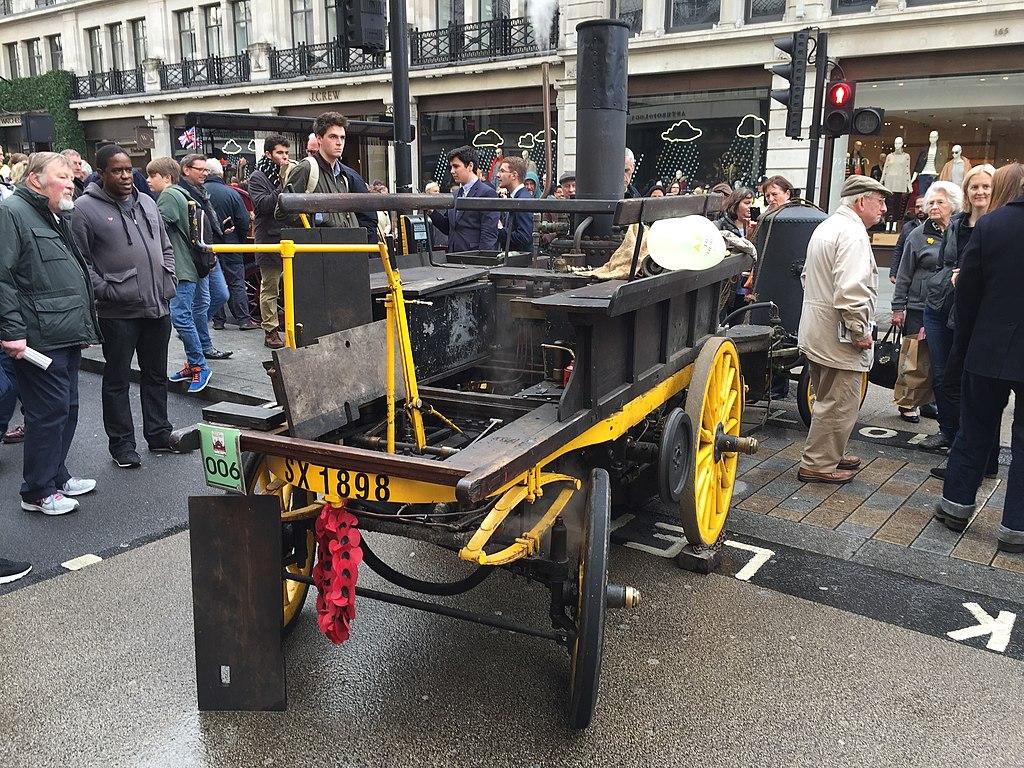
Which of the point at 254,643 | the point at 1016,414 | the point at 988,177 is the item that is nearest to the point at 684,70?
the point at 988,177

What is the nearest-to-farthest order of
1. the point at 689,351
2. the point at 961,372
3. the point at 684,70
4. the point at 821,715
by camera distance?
1. the point at 821,715
2. the point at 689,351
3. the point at 961,372
4. the point at 684,70

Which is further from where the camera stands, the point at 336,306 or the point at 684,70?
the point at 684,70

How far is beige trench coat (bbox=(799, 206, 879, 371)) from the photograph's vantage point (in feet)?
16.3

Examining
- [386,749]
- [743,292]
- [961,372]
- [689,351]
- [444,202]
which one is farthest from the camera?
[743,292]

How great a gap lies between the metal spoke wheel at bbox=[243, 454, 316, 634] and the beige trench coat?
346cm

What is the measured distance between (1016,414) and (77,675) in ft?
15.3

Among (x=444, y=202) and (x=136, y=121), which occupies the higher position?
(x=136, y=121)

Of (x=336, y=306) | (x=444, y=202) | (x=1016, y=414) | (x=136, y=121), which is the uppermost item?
(x=136, y=121)

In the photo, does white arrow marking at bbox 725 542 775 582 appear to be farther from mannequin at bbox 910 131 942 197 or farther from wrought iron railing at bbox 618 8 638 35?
wrought iron railing at bbox 618 8 638 35

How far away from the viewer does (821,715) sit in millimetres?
2975

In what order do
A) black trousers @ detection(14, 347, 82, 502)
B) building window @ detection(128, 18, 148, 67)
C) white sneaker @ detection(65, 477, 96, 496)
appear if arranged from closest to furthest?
black trousers @ detection(14, 347, 82, 502) < white sneaker @ detection(65, 477, 96, 496) < building window @ detection(128, 18, 148, 67)

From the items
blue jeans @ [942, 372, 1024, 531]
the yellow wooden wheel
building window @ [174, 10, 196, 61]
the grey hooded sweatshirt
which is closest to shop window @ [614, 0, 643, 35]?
the grey hooded sweatshirt

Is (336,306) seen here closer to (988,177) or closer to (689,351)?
(689,351)

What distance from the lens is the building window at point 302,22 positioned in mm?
24719
